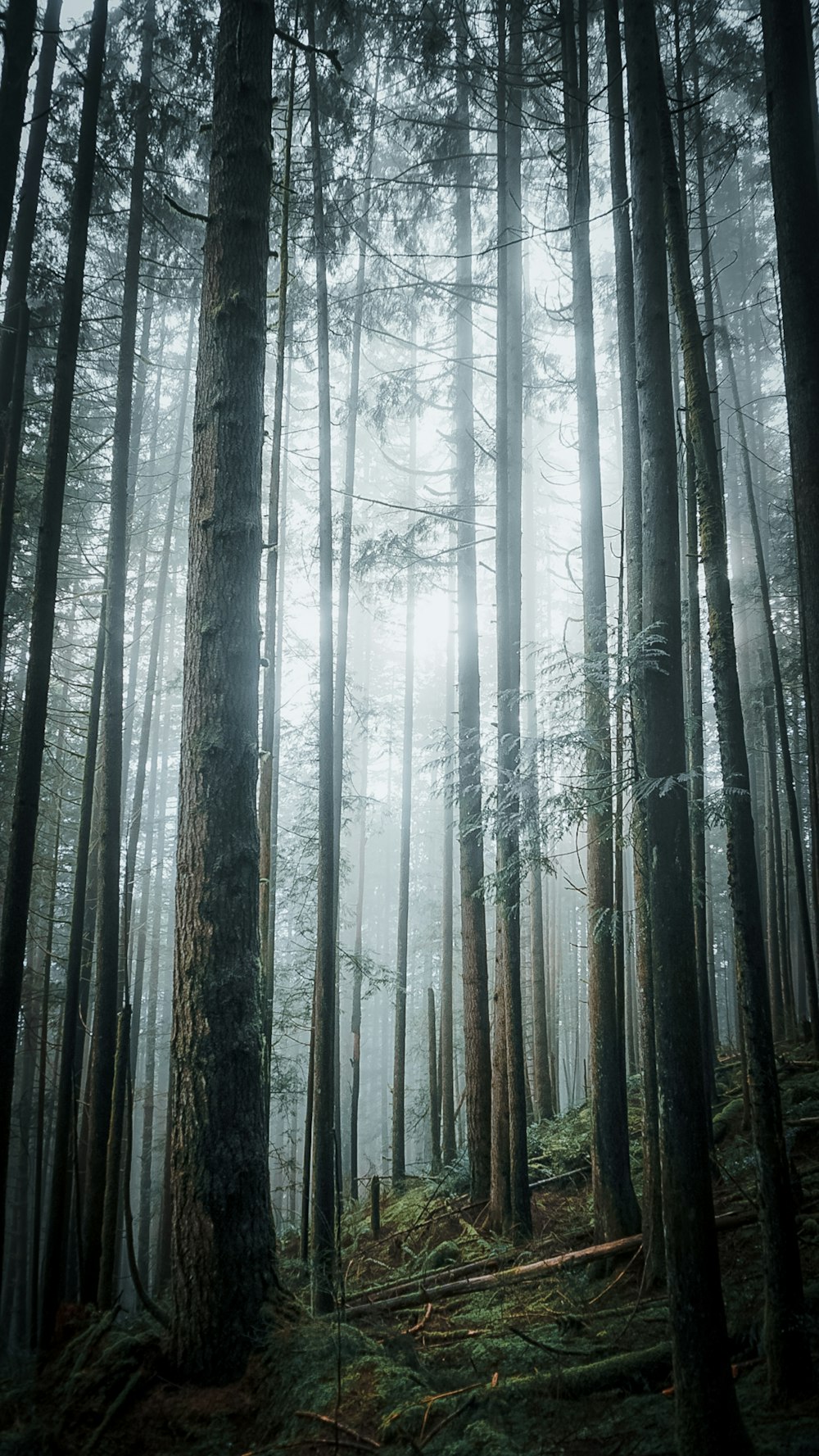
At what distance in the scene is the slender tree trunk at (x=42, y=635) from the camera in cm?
546

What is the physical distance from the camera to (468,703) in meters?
9.66

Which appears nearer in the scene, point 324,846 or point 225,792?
point 225,792

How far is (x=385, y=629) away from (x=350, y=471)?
1302 centimetres

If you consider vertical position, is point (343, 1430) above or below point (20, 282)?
below

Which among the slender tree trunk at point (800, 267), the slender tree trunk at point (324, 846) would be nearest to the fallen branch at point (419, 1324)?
the slender tree trunk at point (324, 846)

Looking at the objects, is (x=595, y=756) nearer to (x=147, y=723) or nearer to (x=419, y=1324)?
(x=419, y=1324)

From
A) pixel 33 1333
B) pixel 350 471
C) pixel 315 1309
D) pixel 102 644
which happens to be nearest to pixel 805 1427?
pixel 315 1309

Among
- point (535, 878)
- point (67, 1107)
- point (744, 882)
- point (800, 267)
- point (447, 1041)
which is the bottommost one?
point (447, 1041)

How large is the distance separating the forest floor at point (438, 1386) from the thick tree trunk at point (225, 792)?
0.27 m

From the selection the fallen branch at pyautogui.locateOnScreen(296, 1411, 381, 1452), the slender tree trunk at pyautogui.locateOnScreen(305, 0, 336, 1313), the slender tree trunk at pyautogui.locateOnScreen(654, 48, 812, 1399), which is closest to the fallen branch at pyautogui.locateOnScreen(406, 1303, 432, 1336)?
the slender tree trunk at pyautogui.locateOnScreen(305, 0, 336, 1313)

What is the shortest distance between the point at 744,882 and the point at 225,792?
3116 millimetres

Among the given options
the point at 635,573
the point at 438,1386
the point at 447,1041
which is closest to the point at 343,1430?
the point at 438,1386

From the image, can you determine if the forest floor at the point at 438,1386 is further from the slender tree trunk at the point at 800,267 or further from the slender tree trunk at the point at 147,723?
the slender tree trunk at the point at 147,723

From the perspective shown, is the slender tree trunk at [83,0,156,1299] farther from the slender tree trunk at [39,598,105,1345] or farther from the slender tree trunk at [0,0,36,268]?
the slender tree trunk at [0,0,36,268]
